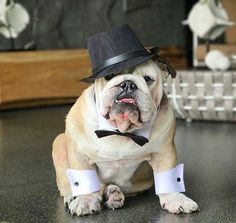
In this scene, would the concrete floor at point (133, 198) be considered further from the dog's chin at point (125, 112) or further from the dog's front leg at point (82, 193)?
the dog's chin at point (125, 112)

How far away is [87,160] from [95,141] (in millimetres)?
51

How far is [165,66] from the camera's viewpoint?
106 centimetres

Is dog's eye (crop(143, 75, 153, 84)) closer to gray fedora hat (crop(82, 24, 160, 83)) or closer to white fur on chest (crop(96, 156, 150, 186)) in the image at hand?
gray fedora hat (crop(82, 24, 160, 83))

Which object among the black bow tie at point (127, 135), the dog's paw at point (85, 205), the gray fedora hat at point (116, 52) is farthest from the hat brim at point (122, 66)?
Result: the dog's paw at point (85, 205)

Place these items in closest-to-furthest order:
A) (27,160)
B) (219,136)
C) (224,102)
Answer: (27,160) → (219,136) → (224,102)

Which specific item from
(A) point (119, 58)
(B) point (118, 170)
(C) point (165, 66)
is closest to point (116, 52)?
(A) point (119, 58)

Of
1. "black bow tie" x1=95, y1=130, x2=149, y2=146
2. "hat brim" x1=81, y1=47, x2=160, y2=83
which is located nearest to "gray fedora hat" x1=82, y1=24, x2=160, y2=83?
"hat brim" x1=81, y1=47, x2=160, y2=83

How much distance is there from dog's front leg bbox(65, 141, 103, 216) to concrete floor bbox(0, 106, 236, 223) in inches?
0.7

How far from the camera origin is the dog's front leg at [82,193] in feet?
3.39

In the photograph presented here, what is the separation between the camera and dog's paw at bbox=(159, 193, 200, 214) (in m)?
1.03

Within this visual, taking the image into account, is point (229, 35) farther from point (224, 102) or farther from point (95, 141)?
point (95, 141)

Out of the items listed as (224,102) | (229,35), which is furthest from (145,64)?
(229,35)

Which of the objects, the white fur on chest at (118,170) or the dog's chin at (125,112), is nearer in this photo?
the dog's chin at (125,112)

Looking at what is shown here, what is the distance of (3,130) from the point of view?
7.33 ft
